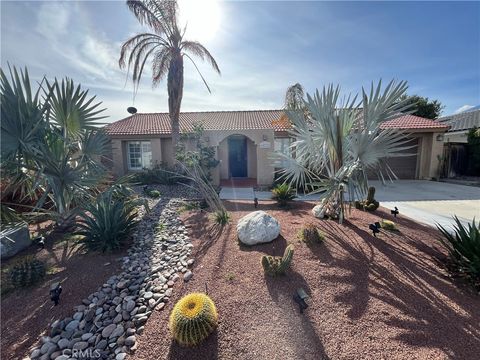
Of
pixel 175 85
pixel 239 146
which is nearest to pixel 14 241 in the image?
pixel 175 85

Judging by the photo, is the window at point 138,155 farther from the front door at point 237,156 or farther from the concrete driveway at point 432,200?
the concrete driveway at point 432,200

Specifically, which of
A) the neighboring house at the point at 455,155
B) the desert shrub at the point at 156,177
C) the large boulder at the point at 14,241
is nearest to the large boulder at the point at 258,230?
the large boulder at the point at 14,241

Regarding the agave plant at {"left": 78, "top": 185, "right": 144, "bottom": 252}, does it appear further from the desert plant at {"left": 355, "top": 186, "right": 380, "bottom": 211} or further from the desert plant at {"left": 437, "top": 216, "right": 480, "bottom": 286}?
the desert plant at {"left": 355, "top": 186, "right": 380, "bottom": 211}

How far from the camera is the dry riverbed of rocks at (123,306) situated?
111 inches

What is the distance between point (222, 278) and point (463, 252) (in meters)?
4.27

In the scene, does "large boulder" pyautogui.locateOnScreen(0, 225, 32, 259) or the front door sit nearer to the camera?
"large boulder" pyautogui.locateOnScreen(0, 225, 32, 259)

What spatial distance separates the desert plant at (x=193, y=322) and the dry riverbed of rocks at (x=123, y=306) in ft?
2.26

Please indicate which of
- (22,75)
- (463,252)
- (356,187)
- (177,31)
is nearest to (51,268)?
(22,75)

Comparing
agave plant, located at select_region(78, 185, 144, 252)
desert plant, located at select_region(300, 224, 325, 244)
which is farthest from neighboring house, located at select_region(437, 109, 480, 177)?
agave plant, located at select_region(78, 185, 144, 252)

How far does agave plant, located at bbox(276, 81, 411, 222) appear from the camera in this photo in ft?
15.8

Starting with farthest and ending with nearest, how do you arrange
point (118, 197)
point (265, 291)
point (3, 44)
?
point (118, 197) < point (3, 44) < point (265, 291)

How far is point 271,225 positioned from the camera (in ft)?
16.2

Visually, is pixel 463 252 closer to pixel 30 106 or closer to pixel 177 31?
pixel 30 106

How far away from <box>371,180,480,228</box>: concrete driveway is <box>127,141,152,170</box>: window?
45.7ft
